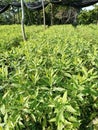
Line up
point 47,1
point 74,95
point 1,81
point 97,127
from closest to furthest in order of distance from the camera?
point 74,95 < point 1,81 < point 97,127 < point 47,1

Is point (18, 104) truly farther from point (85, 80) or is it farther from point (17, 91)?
point (85, 80)

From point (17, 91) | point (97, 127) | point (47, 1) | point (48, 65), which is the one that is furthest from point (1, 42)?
point (47, 1)

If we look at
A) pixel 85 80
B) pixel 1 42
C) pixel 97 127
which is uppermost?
pixel 85 80

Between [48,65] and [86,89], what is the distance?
1.21 metres

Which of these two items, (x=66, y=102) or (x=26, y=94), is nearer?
(x=66, y=102)

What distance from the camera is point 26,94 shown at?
2555 mm

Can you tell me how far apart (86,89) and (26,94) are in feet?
1.92

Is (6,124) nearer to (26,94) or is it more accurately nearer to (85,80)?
(26,94)

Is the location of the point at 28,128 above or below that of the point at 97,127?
above

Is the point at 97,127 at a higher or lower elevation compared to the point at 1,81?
lower

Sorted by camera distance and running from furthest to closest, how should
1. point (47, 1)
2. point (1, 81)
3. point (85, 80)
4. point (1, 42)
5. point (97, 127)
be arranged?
point (47, 1), point (1, 42), point (97, 127), point (1, 81), point (85, 80)

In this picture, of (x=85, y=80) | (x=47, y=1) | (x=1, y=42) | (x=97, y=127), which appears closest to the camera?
(x=85, y=80)

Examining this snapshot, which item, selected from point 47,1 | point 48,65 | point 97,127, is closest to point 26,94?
point 48,65

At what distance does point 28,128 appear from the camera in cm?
263
